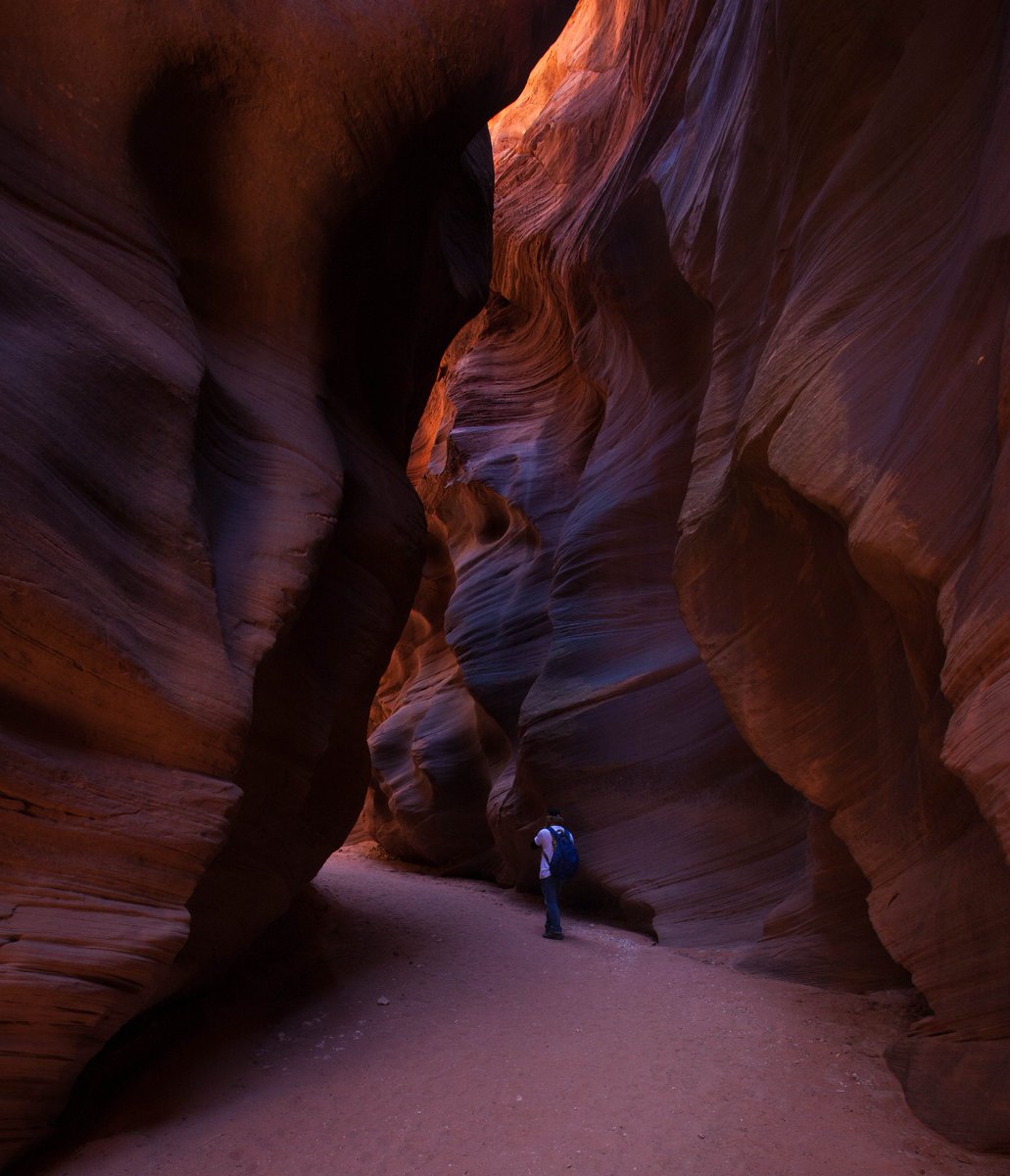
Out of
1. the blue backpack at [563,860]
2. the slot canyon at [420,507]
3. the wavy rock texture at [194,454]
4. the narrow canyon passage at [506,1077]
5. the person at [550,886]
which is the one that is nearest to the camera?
the narrow canyon passage at [506,1077]

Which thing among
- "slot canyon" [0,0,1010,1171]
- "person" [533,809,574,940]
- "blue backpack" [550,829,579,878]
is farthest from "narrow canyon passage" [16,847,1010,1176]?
"blue backpack" [550,829,579,878]

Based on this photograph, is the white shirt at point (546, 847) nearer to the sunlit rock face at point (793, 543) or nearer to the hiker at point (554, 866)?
the hiker at point (554, 866)

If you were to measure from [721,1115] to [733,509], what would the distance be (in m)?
4.12

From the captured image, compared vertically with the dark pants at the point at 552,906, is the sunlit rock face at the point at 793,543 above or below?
above

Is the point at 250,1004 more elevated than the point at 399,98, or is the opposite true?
the point at 399,98

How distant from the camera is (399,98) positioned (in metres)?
8.16

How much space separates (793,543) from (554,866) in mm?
4658

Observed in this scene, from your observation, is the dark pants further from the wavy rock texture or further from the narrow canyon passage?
the wavy rock texture

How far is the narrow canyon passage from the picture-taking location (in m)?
4.26

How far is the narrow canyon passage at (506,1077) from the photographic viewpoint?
426 cm

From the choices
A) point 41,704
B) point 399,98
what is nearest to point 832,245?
point 399,98

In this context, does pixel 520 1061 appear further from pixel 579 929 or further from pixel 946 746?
pixel 579 929

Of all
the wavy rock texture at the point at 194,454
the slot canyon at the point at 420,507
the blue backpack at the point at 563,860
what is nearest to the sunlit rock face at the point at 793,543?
the slot canyon at the point at 420,507

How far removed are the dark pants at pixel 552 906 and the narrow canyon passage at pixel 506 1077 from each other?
990 millimetres
